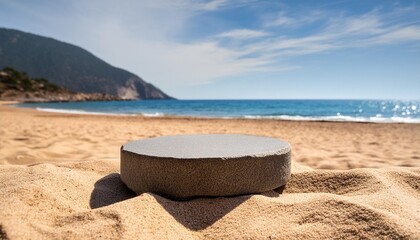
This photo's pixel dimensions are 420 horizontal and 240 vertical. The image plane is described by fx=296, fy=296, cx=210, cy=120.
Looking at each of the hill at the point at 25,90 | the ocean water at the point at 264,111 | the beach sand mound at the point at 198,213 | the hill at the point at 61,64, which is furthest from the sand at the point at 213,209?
the hill at the point at 61,64

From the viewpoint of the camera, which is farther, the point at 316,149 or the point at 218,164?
the point at 316,149

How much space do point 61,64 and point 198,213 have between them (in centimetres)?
12569

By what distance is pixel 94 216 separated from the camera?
1.87 meters

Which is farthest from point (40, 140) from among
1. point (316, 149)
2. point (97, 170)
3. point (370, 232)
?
point (370, 232)

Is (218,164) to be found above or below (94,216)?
above

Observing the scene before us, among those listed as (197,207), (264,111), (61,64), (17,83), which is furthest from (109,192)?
(61,64)

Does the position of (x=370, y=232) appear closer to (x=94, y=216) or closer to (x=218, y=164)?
(x=218, y=164)

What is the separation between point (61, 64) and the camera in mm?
112375

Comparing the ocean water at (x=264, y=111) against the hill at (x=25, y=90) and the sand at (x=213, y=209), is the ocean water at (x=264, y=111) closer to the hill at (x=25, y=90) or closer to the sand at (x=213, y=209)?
the hill at (x=25, y=90)

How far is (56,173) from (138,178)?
2.64 feet

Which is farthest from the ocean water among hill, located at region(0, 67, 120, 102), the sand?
the sand

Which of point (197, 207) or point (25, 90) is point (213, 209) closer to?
point (197, 207)

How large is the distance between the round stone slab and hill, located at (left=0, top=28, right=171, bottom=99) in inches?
4621

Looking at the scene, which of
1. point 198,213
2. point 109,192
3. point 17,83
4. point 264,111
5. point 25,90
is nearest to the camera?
point 198,213
